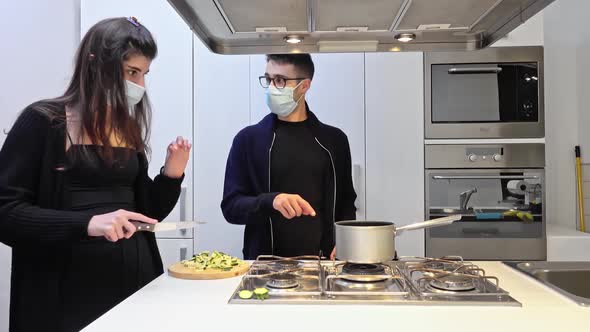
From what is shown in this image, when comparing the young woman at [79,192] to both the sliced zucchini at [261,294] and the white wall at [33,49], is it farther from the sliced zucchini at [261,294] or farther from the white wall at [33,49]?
the white wall at [33,49]

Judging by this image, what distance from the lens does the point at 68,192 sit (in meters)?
1.18

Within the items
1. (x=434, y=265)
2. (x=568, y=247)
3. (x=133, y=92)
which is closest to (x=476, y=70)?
(x=568, y=247)

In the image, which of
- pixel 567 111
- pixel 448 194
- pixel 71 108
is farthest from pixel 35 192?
pixel 567 111

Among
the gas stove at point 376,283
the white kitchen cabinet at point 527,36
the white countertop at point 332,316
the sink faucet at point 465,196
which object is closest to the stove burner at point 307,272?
the gas stove at point 376,283

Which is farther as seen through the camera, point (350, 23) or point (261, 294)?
point (350, 23)

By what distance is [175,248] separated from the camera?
218 centimetres

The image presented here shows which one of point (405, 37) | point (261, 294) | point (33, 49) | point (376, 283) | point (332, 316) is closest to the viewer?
point (332, 316)

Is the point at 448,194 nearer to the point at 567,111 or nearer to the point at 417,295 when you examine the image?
the point at 567,111

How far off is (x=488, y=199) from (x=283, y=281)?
1466 mm

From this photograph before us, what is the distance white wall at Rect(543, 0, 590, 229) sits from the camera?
2484mm

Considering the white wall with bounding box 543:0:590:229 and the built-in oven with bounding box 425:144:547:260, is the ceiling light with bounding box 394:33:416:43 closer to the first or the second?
the built-in oven with bounding box 425:144:547:260

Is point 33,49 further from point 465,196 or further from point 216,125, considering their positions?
point 465,196

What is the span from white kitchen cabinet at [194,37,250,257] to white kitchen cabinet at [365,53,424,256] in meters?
0.59

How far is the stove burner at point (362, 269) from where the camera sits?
1116 mm
